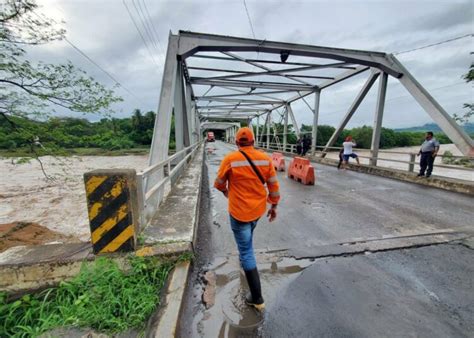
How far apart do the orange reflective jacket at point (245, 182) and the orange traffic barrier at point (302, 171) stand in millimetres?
5788

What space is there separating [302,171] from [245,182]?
6218mm

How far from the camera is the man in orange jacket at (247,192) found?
2146mm

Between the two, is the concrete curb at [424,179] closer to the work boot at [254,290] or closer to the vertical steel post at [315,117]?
the vertical steel post at [315,117]

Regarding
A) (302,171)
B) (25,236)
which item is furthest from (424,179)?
(25,236)

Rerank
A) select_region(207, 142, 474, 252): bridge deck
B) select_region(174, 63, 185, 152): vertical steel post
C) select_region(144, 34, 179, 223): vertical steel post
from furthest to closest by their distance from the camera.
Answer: select_region(174, 63, 185, 152): vertical steel post, select_region(144, 34, 179, 223): vertical steel post, select_region(207, 142, 474, 252): bridge deck

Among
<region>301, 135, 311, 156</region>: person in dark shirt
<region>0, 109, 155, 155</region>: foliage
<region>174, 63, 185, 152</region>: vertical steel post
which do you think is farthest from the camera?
<region>301, 135, 311, 156</region>: person in dark shirt

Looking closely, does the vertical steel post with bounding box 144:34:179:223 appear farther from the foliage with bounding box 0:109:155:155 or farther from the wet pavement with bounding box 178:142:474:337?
the wet pavement with bounding box 178:142:474:337

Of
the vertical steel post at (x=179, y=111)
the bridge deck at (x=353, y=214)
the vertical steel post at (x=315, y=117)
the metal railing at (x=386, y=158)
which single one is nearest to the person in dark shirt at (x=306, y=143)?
the metal railing at (x=386, y=158)

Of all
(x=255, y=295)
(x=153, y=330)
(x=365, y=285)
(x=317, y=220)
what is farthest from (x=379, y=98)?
(x=153, y=330)

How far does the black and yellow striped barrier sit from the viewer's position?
226 centimetres

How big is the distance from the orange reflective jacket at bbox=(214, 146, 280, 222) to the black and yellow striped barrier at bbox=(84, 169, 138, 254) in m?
1.00

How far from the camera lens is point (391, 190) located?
6852 mm

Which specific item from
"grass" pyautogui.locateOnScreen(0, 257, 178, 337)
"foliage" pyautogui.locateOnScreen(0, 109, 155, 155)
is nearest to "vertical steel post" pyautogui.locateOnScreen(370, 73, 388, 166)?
"foliage" pyautogui.locateOnScreen(0, 109, 155, 155)

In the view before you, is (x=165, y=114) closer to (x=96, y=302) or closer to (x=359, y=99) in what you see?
(x=96, y=302)
